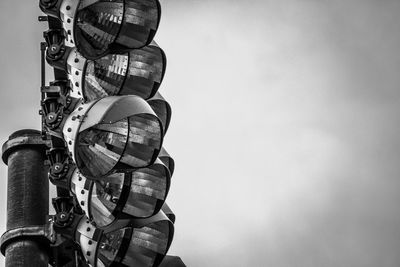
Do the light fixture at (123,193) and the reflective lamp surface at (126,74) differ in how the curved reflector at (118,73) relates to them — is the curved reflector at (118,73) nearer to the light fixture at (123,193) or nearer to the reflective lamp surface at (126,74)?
the reflective lamp surface at (126,74)

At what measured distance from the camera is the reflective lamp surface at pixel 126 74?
5992 millimetres

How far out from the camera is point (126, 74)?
20.1ft

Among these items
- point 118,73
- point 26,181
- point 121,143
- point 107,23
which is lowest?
point 26,181

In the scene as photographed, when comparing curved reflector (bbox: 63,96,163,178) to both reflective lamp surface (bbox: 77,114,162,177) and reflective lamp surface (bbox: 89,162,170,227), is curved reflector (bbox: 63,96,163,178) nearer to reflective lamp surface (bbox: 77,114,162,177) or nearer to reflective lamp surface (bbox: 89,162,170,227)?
reflective lamp surface (bbox: 77,114,162,177)

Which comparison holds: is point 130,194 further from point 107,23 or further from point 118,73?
point 107,23

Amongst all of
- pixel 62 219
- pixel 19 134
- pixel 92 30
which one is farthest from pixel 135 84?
pixel 19 134

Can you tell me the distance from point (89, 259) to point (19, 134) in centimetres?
194

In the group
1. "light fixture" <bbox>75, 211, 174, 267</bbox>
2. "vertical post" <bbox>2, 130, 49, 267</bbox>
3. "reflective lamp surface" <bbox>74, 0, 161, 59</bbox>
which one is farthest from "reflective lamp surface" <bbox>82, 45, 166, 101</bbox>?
"vertical post" <bbox>2, 130, 49, 267</bbox>

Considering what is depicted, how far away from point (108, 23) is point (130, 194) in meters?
1.24

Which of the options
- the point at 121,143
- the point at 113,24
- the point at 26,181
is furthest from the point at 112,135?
the point at 26,181

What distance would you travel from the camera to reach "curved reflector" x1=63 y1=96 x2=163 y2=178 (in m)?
5.47

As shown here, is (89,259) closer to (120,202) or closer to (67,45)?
(120,202)

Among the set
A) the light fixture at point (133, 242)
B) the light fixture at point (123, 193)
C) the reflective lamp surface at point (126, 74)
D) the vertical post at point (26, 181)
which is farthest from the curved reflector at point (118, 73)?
the vertical post at point (26, 181)

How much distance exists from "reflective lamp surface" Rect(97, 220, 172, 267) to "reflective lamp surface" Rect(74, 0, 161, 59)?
1.39 metres
